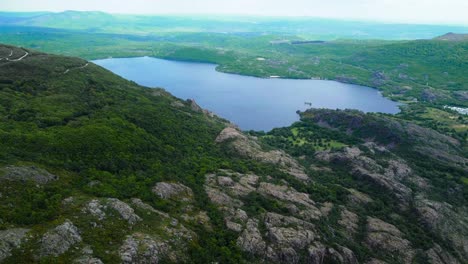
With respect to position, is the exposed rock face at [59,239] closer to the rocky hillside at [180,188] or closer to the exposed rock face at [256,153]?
the rocky hillside at [180,188]

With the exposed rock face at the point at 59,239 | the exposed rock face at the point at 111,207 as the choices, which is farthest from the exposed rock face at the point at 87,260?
the exposed rock face at the point at 111,207

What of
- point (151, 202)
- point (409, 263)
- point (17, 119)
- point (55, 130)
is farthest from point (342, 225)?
point (17, 119)

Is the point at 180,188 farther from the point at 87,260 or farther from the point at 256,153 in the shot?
the point at 256,153

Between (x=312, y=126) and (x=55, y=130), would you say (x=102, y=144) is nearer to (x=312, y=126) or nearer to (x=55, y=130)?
(x=55, y=130)

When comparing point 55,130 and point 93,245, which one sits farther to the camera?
point 55,130

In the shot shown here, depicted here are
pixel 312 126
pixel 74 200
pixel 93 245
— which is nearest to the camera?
pixel 93 245

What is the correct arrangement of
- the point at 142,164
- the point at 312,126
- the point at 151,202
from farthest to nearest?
the point at 312,126, the point at 142,164, the point at 151,202

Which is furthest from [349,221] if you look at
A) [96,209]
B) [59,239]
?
[59,239]

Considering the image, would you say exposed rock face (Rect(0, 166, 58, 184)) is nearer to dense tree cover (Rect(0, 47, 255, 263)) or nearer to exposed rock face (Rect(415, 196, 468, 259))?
dense tree cover (Rect(0, 47, 255, 263))

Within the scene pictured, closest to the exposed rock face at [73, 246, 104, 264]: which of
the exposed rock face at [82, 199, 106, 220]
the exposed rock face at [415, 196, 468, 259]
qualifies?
the exposed rock face at [82, 199, 106, 220]
